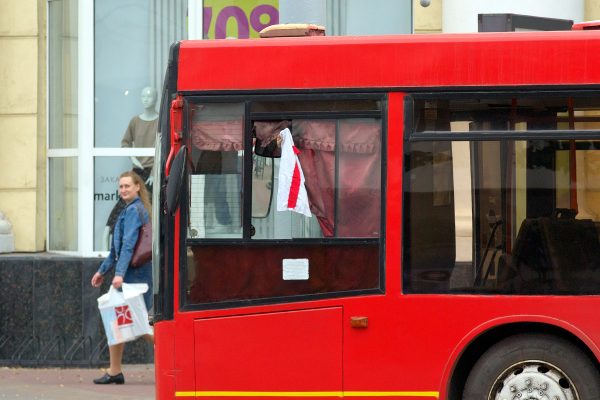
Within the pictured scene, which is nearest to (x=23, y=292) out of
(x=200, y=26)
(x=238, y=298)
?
(x=200, y=26)

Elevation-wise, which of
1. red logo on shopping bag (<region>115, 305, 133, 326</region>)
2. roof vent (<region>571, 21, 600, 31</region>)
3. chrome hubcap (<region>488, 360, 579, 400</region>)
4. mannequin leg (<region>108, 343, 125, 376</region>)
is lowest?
mannequin leg (<region>108, 343, 125, 376</region>)

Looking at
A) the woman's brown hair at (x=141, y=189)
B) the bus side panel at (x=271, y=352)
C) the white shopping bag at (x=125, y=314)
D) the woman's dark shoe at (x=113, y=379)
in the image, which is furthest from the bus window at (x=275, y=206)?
the woman's dark shoe at (x=113, y=379)

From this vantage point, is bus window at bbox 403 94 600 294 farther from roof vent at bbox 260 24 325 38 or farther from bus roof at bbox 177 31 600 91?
roof vent at bbox 260 24 325 38

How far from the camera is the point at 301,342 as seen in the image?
789 centimetres

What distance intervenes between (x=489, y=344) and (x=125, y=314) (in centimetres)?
402

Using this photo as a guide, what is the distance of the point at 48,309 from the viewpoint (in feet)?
41.1

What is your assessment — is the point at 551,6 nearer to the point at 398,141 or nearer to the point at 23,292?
the point at 398,141

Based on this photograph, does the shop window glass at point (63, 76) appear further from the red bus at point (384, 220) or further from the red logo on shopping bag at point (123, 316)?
the red bus at point (384, 220)

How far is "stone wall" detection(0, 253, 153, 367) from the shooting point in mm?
12523

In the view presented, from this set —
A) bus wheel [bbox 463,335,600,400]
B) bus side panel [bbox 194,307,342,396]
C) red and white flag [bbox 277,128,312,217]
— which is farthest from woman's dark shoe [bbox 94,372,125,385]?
bus wheel [bbox 463,335,600,400]

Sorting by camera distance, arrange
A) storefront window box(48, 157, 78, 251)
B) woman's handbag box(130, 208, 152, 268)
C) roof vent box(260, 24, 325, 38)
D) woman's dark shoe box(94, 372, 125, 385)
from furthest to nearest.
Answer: storefront window box(48, 157, 78, 251)
woman's dark shoe box(94, 372, 125, 385)
woman's handbag box(130, 208, 152, 268)
roof vent box(260, 24, 325, 38)

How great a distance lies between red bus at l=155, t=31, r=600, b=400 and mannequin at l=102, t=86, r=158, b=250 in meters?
4.95

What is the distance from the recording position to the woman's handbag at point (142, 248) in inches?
433

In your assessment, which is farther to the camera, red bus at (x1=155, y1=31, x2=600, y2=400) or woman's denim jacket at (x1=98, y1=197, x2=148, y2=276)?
woman's denim jacket at (x1=98, y1=197, x2=148, y2=276)
